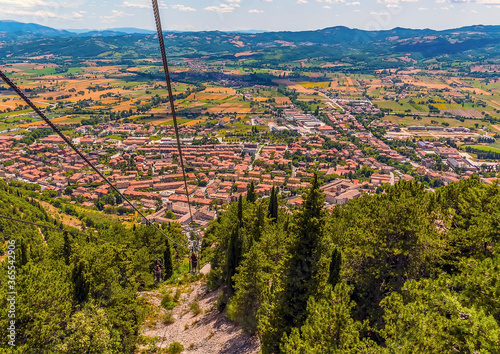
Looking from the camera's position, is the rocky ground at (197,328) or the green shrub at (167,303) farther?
the green shrub at (167,303)

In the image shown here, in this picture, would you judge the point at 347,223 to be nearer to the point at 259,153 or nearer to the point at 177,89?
the point at 259,153

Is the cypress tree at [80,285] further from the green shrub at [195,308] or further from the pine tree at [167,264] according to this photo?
the pine tree at [167,264]

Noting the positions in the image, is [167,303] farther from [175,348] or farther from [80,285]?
[80,285]

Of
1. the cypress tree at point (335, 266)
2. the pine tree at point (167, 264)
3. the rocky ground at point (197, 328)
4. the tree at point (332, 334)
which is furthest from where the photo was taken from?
the pine tree at point (167, 264)

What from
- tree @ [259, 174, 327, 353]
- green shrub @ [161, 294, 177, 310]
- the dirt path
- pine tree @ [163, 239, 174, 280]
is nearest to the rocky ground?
the dirt path

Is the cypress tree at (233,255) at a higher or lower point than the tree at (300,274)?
lower

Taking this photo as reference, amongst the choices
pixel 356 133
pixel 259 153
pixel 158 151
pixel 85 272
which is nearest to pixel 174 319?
pixel 85 272

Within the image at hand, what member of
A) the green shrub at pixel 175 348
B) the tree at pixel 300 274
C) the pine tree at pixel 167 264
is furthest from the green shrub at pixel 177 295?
the tree at pixel 300 274

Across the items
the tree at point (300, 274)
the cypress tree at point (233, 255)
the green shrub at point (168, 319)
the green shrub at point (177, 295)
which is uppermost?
the tree at point (300, 274)
